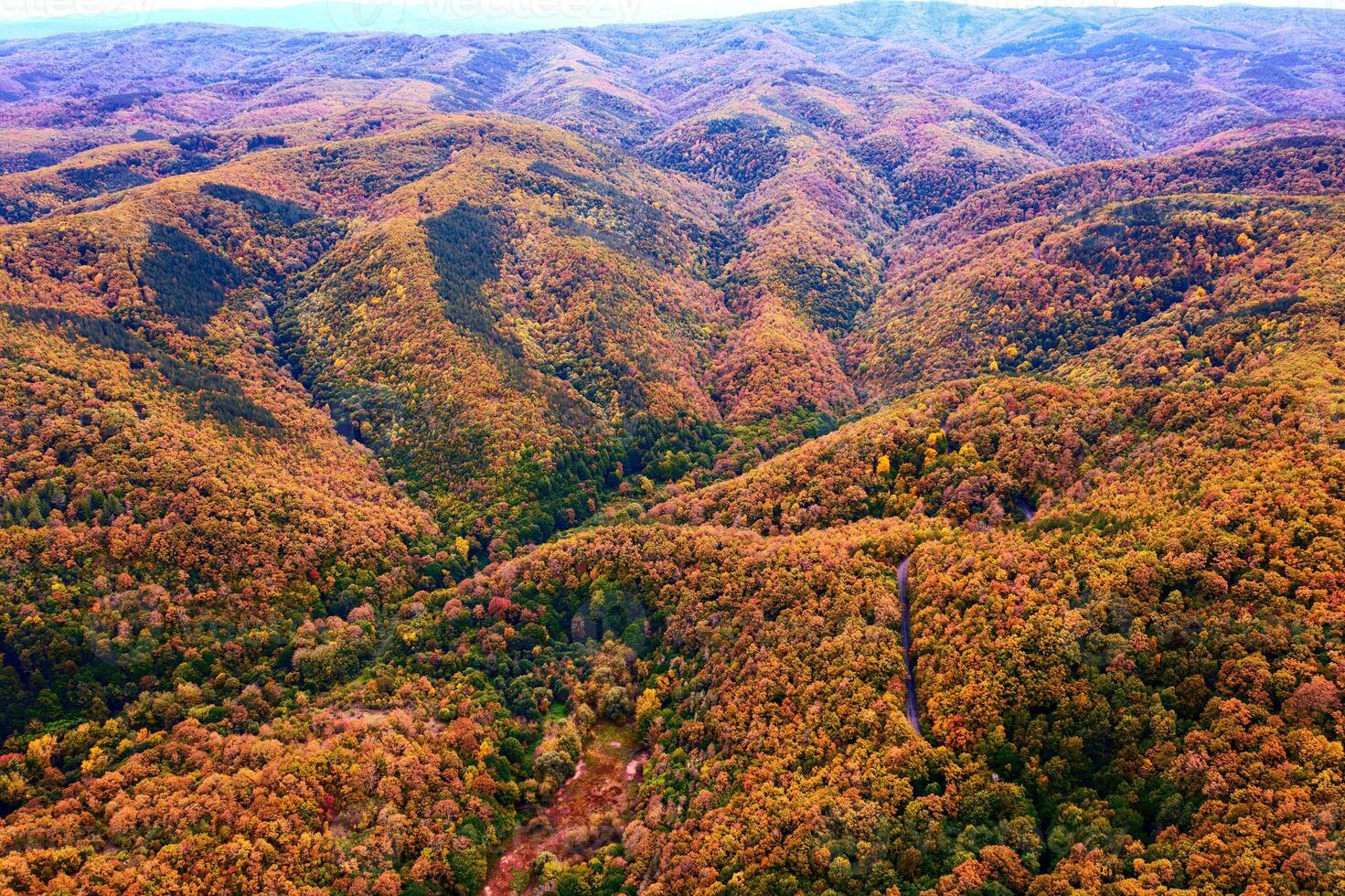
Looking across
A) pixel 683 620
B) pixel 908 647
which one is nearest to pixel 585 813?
pixel 683 620

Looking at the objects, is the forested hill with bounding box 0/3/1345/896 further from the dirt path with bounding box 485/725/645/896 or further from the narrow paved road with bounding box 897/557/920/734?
the narrow paved road with bounding box 897/557/920/734

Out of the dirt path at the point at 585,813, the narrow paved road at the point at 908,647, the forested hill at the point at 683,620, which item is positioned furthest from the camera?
the dirt path at the point at 585,813

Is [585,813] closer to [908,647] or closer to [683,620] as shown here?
[683,620]

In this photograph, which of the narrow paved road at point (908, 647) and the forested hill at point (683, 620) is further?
the narrow paved road at point (908, 647)

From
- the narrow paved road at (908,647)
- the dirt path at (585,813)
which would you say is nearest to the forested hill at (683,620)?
the dirt path at (585,813)

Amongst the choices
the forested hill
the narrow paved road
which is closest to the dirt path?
the forested hill

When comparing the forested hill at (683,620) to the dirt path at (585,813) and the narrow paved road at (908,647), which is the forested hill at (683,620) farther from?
the narrow paved road at (908,647)

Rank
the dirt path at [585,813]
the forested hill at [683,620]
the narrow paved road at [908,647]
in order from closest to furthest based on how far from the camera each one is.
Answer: the forested hill at [683,620] → the narrow paved road at [908,647] → the dirt path at [585,813]
